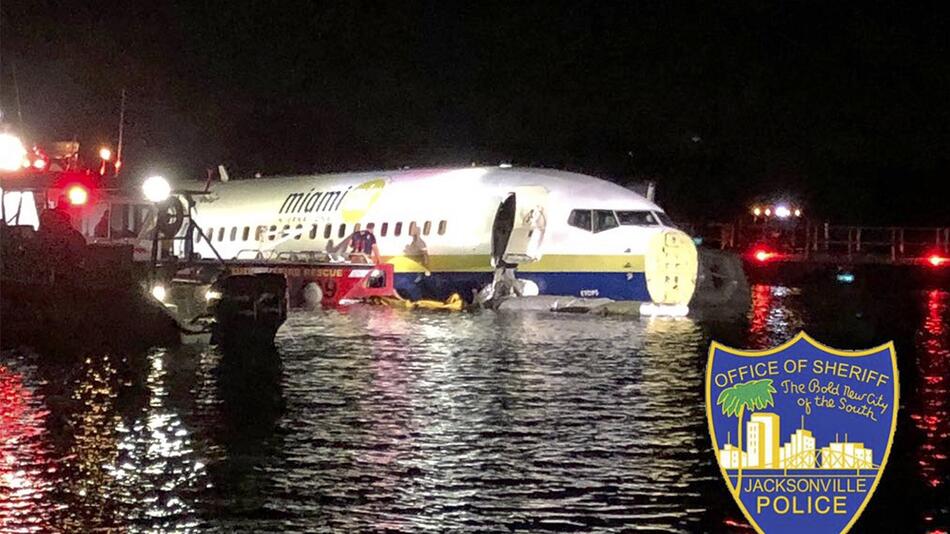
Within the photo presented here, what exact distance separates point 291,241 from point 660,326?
15.1m

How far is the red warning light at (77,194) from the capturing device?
80.6 ft

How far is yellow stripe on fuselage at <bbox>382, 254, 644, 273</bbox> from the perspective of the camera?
30812 mm

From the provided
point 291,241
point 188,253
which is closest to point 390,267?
point 291,241

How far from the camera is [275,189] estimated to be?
41625 mm

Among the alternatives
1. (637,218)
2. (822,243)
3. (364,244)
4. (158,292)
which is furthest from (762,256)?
(158,292)

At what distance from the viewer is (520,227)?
3244cm

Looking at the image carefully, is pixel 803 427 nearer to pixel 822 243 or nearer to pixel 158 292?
pixel 158 292

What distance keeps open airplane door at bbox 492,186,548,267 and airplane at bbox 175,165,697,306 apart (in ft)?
0.07

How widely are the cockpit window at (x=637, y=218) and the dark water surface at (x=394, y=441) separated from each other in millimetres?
8927

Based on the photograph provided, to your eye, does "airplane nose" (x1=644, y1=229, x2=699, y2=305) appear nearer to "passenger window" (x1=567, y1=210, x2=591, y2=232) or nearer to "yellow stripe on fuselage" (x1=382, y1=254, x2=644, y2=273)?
"yellow stripe on fuselage" (x1=382, y1=254, x2=644, y2=273)

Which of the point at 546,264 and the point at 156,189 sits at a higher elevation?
the point at 156,189

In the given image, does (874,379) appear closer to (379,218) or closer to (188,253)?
(188,253)

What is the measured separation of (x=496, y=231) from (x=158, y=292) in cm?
1311

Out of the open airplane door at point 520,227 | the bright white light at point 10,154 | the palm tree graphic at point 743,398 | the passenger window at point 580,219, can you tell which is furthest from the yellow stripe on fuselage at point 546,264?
the palm tree graphic at point 743,398
